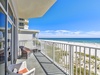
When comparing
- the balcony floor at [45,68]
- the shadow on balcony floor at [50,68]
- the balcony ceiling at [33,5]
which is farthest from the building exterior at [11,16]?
the shadow on balcony floor at [50,68]

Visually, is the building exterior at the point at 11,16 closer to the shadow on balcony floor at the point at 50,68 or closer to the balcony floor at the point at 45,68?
the balcony floor at the point at 45,68

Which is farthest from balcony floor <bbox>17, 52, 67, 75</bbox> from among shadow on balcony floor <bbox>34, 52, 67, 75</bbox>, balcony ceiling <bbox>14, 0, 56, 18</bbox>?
balcony ceiling <bbox>14, 0, 56, 18</bbox>

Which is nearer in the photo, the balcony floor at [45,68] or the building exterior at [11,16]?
the building exterior at [11,16]

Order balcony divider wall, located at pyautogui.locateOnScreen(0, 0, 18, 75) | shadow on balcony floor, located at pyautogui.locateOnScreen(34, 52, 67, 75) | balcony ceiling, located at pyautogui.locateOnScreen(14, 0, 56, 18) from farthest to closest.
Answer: balcony ceiling, located at pyautogui.locateOnScreen(14, 0, 56, 18)
shadow on balcony floor, located at pyautogui.locateOnScreen(34, 52, 67, 75)
balcony divider wall, located at pyautogui.locateOnScreen(0, 0, 18, 75)

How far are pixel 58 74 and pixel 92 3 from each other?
3322 cm

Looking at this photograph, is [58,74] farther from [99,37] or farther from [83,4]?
[99,37]

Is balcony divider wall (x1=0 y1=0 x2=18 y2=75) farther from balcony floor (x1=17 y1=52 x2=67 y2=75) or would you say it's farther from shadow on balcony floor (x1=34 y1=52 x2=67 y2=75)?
shadow on balcony floor (x1=34 y1=52 x2=67 y2=75)

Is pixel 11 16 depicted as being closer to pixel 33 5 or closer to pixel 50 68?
pixel 33 5

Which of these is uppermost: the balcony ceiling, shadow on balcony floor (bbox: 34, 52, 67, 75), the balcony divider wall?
the balcony ceiling

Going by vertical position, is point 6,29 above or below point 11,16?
below

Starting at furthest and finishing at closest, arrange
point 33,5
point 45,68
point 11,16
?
point 33,5 → point 45,68 → point 11,16

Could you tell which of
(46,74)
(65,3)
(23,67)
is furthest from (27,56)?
(65,3)

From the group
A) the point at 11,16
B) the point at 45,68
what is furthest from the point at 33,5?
the point at 45,68

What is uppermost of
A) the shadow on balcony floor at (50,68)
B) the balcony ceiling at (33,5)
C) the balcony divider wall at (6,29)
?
the balcony ceiling at (33,5)
